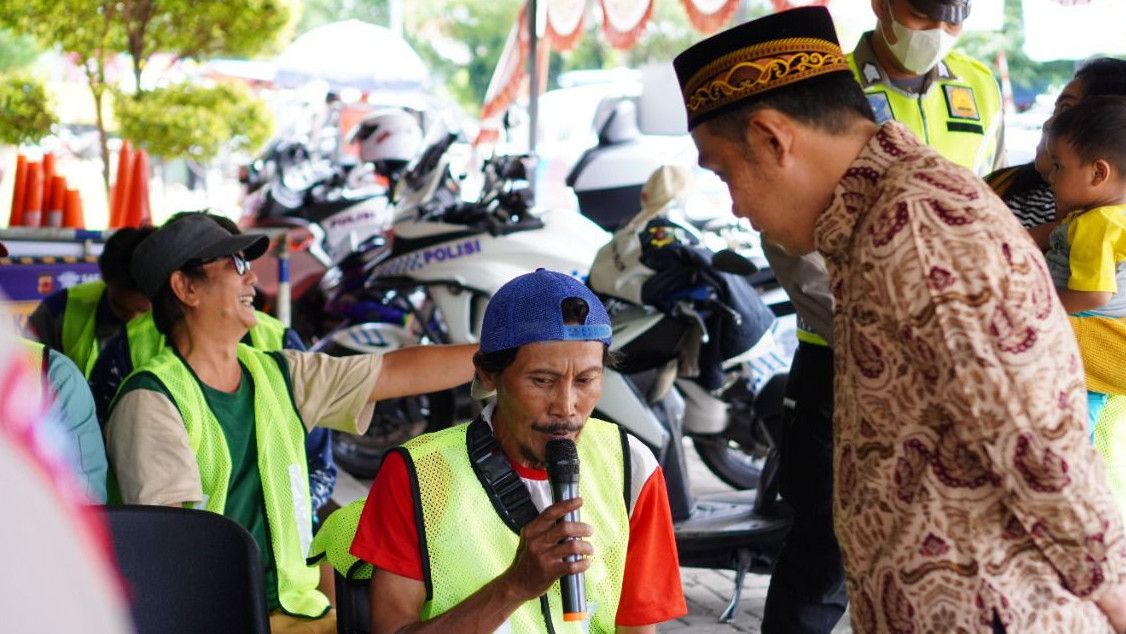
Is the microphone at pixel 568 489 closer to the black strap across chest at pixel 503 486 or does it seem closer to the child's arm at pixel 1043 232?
the black strap across chest at pixel 503 486

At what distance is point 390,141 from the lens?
26.5 ft

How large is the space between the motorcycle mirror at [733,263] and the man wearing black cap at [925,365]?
2652 mm

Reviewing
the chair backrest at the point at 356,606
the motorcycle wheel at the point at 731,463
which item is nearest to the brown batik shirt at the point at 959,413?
the chair backrest at the point at 356,606

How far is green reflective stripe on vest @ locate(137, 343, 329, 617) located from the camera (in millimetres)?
2988

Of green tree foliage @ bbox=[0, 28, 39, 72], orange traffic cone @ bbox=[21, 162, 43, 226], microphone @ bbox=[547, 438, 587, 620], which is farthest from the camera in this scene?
green tree foliage @ bbox=[0, 28, 39, 72]

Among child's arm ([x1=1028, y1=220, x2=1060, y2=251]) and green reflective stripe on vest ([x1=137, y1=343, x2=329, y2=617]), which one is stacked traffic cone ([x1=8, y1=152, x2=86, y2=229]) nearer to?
green reflective stripe on vest ([x1=137, y1=343, x2=329, y2=617])

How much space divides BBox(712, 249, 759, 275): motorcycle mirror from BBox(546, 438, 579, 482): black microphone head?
236cm

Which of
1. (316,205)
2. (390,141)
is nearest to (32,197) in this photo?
(390,141)

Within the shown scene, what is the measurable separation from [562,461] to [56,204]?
5.73 m

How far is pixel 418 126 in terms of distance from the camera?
8336 mm

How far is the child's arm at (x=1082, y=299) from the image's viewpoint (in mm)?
2715

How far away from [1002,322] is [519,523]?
1019 millimetres

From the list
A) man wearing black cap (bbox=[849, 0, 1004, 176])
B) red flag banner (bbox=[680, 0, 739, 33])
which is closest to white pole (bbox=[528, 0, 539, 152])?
red flag banner (bbox=[680, 0, 739, 33])

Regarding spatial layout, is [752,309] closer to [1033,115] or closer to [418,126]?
[418,126]
